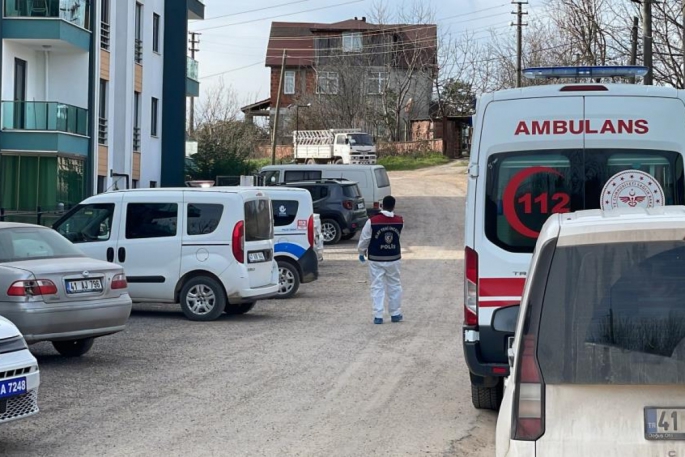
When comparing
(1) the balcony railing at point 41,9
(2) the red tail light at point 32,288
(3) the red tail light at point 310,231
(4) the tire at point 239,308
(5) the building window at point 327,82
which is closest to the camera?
(2) the red tail light at point 32,288

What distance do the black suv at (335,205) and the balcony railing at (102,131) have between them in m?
5.91

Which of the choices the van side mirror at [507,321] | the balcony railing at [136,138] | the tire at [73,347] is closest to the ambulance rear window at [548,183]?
the van side mirror at [507,321]

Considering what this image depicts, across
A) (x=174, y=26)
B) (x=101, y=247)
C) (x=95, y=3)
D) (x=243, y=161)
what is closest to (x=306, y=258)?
(x=101, y=247)

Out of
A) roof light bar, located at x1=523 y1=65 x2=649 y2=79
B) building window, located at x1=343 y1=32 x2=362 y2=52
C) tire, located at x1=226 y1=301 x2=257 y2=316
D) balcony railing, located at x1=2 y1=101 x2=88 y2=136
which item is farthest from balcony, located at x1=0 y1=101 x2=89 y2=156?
building window, located at x1=343 y1=32 x2=362 y2=52

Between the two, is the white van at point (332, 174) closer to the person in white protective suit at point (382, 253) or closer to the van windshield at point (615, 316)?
the person in white protective suit at point (382, 253)

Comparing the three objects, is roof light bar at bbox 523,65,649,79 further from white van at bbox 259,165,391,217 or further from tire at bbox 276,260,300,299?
white van at bbox 259,165,391,217

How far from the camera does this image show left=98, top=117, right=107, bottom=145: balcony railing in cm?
3334

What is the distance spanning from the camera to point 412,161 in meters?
66.7

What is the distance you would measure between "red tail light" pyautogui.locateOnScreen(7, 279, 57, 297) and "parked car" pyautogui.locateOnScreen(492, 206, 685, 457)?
7451mm

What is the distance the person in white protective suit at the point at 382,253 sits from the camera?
16.0 m

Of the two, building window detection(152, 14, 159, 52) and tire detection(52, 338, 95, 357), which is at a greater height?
building window detection(152, 14, 159, 52)

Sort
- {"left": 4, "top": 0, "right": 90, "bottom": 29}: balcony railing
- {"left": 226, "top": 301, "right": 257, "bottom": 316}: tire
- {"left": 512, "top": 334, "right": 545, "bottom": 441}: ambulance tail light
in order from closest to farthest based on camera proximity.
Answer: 1. {"left": 512, "top": 334, "right": 545, "bottom": 441}: ambulance tail light
2. {"left": 226, "top": 301, "right": 257, "bottom": 316}: tire
3. {"left": 4, "top": 0, "right": 90, "bottom": 29}: balcony railing

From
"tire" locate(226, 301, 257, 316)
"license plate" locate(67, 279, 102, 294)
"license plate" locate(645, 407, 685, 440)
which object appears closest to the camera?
"license plate" locate(645, 407, 685, 440)

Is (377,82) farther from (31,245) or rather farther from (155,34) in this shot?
(31,245)
